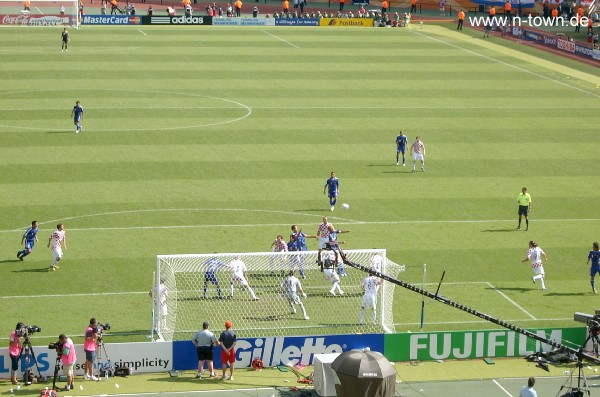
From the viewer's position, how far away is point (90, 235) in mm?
37688

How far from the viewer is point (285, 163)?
4725 centimetres

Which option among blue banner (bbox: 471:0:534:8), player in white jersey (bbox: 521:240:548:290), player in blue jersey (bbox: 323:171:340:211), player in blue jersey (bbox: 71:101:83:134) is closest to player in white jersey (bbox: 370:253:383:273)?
player in white jersey (bbox: 521:240:548:290)

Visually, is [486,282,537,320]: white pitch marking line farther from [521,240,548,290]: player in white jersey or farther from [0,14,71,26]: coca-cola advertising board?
[0,14,71,26]: coca-cola advertising board

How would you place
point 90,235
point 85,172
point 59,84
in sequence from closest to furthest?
point 90,235 → point 85,172 → point 59,84

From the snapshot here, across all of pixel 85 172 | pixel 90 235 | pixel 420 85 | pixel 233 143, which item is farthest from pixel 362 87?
pixel 90 235

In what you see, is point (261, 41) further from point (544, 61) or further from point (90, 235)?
point (90, 235)

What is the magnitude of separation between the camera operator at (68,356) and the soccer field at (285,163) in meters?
2.98

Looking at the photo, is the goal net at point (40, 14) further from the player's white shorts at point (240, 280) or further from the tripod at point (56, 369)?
the tripod at point (56, 369)

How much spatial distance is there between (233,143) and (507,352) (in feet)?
78.0

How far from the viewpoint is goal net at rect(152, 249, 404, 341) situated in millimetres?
29828

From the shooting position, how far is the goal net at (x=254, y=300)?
97.9 feet

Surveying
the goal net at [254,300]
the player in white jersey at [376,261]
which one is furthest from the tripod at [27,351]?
the player in white jersey at [376,261]

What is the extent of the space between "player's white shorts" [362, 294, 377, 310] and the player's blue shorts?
13.4ft

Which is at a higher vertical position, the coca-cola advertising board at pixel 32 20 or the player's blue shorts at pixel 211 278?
the coca-cola advertising board at pixel 32 20
